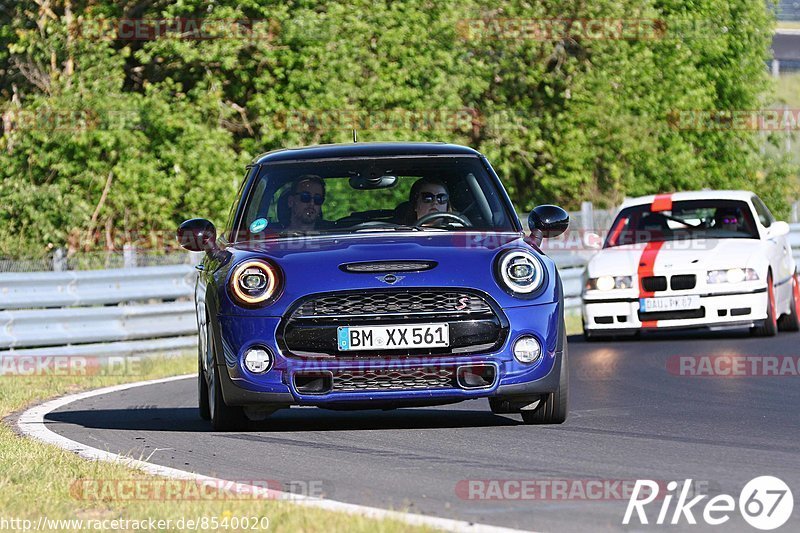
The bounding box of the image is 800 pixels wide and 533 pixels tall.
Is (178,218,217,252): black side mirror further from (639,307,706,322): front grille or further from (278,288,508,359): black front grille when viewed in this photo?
(639,307,706,322): front grille

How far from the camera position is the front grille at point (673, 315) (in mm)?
16188

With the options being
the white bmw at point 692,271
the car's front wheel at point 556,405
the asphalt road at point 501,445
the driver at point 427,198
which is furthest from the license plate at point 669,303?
the car's front wheel at point 556,405

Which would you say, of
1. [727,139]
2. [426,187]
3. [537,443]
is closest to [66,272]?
[426,187]

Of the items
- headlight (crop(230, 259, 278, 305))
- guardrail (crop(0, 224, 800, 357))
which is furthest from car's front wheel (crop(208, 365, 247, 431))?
guardrail (crop(0, 224, 800, 357))

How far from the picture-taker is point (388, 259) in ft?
27.3

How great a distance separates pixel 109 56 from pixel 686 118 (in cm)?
1360

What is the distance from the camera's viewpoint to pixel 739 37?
36.0 m

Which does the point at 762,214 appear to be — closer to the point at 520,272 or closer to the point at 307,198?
the point at 307,198

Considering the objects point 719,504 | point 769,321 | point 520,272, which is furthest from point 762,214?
point 719,504

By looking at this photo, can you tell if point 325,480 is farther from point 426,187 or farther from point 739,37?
point 739,37

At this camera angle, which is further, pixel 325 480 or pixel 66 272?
pixel 66 272

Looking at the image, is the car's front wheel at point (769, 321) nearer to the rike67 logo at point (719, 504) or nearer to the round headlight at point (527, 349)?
the round headlight at point (527, 349)

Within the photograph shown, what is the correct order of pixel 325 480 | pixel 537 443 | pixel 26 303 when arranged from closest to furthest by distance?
pixel 325 480, pixel 537 443, pixel 26 303

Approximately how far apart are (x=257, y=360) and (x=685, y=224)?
9.37 meters
